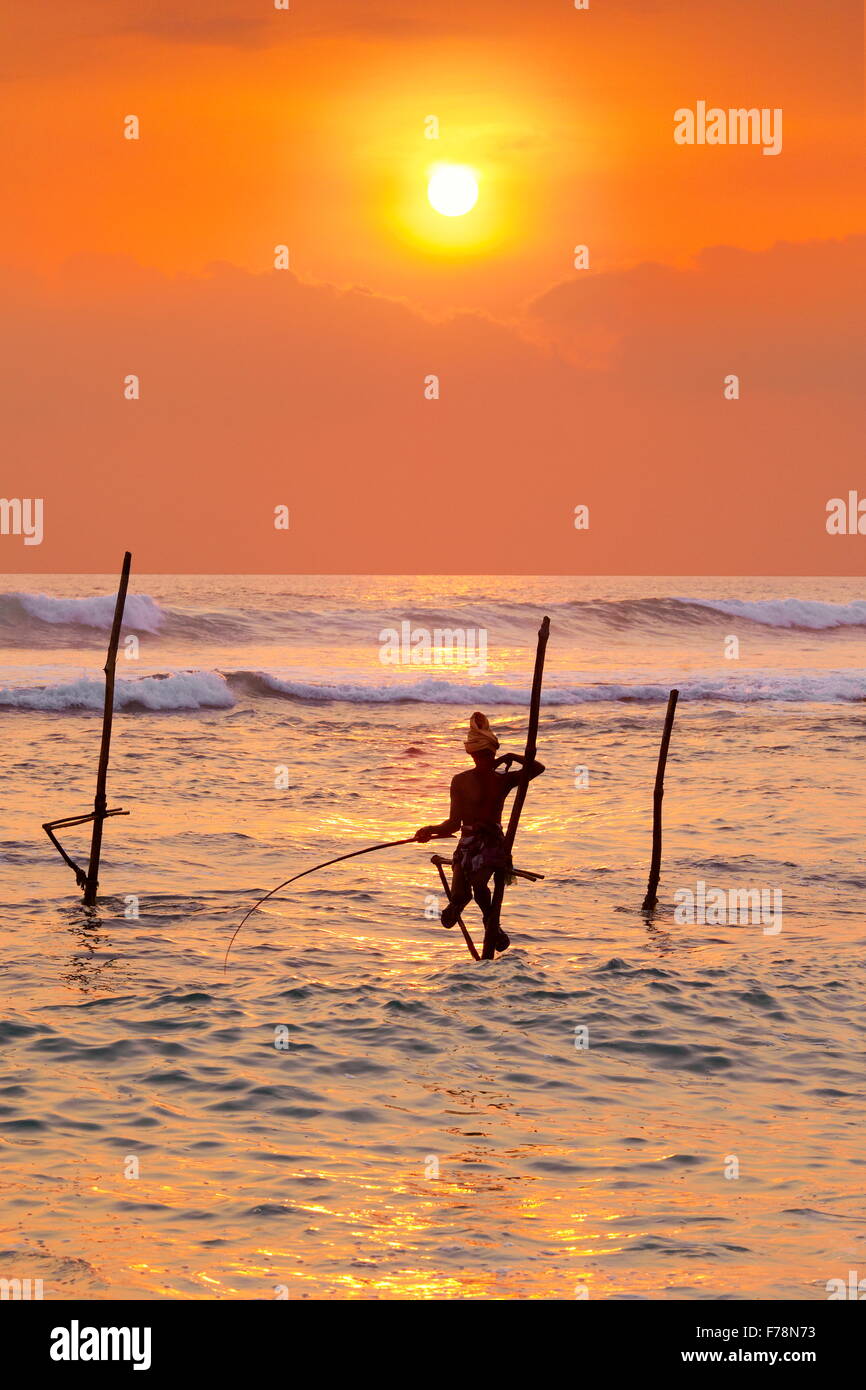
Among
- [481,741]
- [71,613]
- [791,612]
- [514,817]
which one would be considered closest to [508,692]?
[71,613]

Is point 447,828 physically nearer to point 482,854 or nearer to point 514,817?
point 482,854

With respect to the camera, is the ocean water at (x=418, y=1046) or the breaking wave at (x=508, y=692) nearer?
the ocean water at (x=418, y=1046)

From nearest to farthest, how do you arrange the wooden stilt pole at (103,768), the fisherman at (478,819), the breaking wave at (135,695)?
1. the fisherman at (478,819)
2. the wooden stilt pole at (103,768)
3. the breaking wave at (135,695)

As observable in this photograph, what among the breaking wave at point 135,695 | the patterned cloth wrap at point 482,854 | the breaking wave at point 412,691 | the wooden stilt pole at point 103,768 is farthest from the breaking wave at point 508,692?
the patterned cloth wrap at point 482,854

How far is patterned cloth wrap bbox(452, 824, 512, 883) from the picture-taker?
1429 centimetres

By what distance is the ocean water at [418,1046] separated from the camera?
27.6 feet

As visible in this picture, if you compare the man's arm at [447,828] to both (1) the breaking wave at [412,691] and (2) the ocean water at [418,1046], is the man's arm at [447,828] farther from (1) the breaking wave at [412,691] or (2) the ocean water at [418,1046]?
(1) the breaking wave at [412,691]

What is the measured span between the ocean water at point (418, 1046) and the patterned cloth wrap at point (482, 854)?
127 cm

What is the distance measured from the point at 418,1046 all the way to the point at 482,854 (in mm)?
2329
